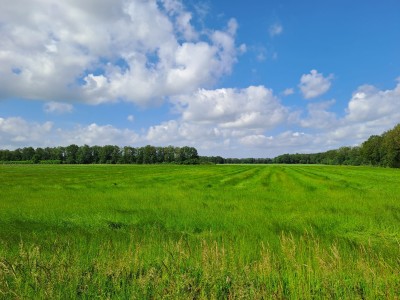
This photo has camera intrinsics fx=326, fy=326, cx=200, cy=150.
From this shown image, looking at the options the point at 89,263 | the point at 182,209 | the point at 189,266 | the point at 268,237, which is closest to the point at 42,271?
the point at 89,263

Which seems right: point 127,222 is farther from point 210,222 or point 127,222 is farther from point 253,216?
point 253,216

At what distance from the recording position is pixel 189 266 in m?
7.05

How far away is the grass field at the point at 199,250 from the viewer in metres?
5.89

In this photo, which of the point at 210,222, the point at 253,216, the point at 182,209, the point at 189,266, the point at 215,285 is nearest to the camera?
the point at 215,285

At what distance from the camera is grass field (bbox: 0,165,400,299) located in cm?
589

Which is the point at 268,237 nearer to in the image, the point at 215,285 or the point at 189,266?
the point at 189,266

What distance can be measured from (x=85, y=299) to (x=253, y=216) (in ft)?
30.0

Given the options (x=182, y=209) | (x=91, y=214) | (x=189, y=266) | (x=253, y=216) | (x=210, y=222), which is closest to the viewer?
(x=189, y=266)

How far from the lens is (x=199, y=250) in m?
8.62

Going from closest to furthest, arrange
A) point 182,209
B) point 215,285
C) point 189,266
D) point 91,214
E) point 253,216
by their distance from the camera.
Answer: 1. point 215,285
2. point 189,266
3. point 253,216
4. point 91,214
5. point 182,209

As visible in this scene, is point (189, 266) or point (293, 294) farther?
point (189, 266)

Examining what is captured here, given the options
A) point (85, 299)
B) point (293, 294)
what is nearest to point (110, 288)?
point (85, 299)

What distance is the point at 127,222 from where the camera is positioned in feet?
44.0

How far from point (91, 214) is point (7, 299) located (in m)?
9.33
